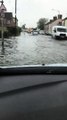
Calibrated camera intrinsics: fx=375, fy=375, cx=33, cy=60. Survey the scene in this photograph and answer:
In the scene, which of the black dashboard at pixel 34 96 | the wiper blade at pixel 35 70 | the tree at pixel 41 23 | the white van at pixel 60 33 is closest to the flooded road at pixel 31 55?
the wiper blade at pixel 35 70

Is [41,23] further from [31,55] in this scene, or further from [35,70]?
[35,70]

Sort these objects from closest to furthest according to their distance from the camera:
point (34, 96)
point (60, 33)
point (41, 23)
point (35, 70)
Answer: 1. point (34, 96)
2. point (35, 70)
3. point (60, 33)
4. point (41, 23)

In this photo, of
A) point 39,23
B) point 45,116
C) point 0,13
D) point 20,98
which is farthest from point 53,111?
point 39,23

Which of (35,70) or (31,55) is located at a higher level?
(35,70)

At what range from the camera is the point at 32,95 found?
2.60 meters

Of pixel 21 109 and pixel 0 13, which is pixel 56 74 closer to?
pixel 21 109

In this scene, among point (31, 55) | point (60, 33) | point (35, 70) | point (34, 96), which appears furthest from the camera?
point (60, 33)

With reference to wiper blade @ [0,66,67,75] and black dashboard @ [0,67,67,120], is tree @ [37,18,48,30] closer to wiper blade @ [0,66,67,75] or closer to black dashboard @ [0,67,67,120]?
wiper blade @ [0,66,67,75]

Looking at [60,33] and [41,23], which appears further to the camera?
[41,23]

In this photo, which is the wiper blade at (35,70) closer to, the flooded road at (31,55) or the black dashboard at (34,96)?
the black dashboard at (34,96)

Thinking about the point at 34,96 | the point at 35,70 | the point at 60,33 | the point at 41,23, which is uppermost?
the point at 35,70

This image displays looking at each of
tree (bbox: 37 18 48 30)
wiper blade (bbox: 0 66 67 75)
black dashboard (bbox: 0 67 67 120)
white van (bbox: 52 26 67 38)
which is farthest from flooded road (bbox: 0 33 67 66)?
tree (bbox: 37 18 48 30)

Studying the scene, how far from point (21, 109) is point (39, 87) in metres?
0.22

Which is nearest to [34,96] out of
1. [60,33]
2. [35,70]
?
[35,70]
